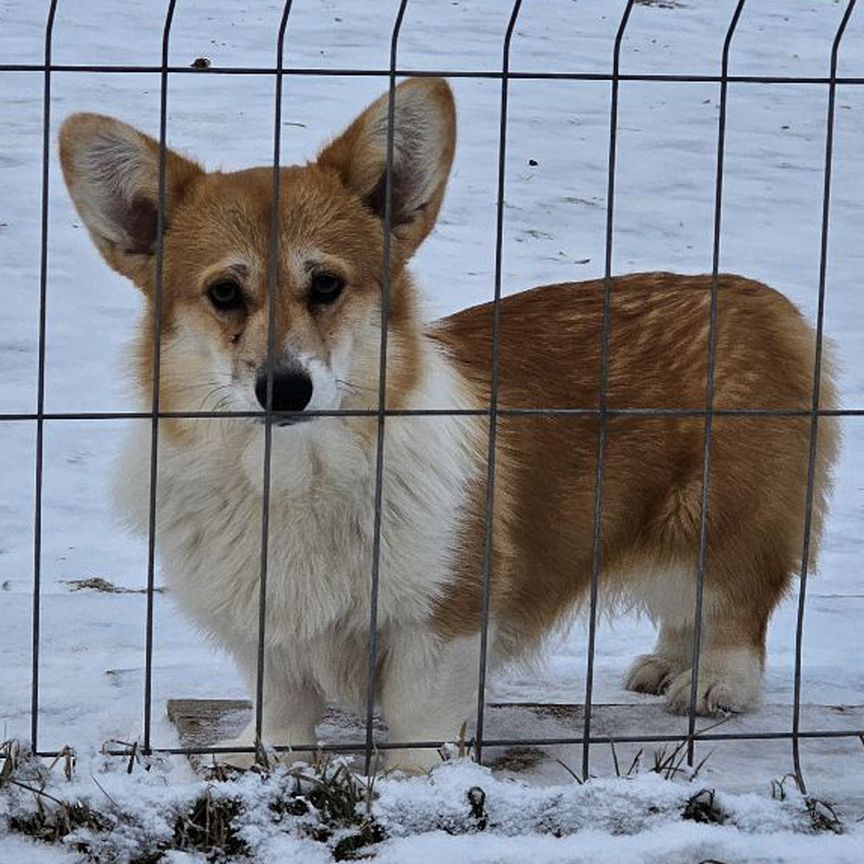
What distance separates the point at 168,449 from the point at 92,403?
271 centimetres

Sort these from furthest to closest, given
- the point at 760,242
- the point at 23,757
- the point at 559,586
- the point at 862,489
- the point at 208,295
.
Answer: the point at 760,242 → the point at 862,489 → the point at 559,586 → the point at 208,295 → the point at 23,757

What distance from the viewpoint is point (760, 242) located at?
8477mm

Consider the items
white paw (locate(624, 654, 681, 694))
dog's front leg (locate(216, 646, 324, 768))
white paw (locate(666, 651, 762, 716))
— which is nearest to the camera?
dog's front leg (locate(216, 646, 324, 768))

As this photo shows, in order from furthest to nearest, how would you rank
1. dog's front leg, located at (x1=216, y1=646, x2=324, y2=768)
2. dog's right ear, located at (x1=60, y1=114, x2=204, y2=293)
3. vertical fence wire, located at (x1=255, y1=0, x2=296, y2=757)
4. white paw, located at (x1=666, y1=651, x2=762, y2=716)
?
white paw, located at (x1=666, y1=651, x2=762, y2=716)
dog's front leg, located at (x1=216, y1=646, x2=324, y2=768)
dog's right ear, located at (x1=60, y1=114, x2=204, y2=293)
vertical fence wire, located at (x1=255, y1=0, x2=296, y2=757)

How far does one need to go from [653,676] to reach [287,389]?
4.94 ft

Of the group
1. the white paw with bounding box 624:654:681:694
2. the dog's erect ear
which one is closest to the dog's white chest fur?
the dog's erect ear

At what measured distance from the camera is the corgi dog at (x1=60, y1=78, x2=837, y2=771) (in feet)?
12.5

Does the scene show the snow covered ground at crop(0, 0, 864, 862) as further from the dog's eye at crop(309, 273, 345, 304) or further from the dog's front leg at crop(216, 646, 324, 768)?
the dog's eye at crop(309, 273, 345, 304)

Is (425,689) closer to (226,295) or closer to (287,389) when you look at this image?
(287,389)

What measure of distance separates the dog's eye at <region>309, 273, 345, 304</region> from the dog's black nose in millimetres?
215

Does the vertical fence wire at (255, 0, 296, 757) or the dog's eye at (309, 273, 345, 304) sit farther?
the dog's eye at (309, 273, 345, 304)

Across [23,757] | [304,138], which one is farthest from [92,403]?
[23,757]

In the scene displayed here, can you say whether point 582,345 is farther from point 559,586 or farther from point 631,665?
point 631,665

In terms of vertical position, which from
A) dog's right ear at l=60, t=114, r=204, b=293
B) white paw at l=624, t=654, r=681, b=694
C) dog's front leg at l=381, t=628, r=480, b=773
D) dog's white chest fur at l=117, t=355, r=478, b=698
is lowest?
white paw at l=624, t=654, r=681, b=694
